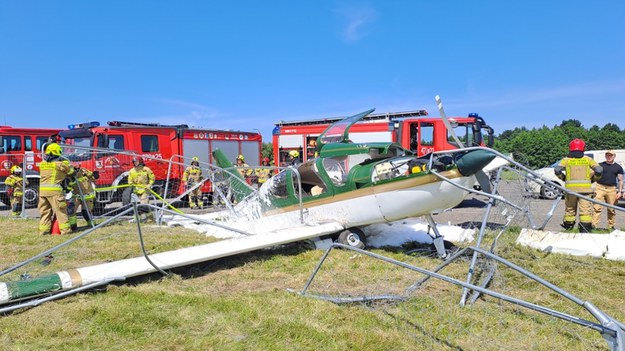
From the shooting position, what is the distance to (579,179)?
7.43 meters

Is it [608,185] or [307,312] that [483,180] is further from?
[608,185]

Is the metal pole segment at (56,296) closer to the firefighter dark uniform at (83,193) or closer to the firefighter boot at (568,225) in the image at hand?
the firefighter dark uniform at (83,193)

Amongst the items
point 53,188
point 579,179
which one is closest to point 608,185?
point 579,179

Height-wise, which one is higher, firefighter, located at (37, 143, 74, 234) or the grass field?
firefighter, located at (37, 143, 74, 234)

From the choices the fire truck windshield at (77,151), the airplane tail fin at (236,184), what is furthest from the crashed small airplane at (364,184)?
the fire truck windshield at (77,151)

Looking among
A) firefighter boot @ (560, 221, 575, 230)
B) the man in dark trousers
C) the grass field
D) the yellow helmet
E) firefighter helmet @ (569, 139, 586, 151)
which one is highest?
the yellow helmet

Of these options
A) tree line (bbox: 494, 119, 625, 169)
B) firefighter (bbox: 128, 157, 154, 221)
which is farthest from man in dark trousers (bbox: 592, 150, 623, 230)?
tree line (bbox: 494, 119, 625, 169)

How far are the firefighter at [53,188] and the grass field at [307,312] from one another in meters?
2.51

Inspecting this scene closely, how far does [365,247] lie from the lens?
20.9 feet

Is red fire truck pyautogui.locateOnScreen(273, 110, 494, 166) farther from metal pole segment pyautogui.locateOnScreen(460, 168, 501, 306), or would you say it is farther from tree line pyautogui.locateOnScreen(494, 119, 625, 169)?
tree line pyautogui.locateOnScreen(494, 119, 625, 169)

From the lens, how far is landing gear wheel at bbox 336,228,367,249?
607 centimetres

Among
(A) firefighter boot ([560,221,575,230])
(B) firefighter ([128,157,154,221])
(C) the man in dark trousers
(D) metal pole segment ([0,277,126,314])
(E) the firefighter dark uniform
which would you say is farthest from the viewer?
(B) firefighter ([128,157,154,221])

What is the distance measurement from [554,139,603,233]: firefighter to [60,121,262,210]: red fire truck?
8.32 metres

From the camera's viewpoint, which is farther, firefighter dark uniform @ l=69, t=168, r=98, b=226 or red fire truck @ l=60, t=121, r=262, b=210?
red fire truck @ l=60, t=121, r=262, b=210
